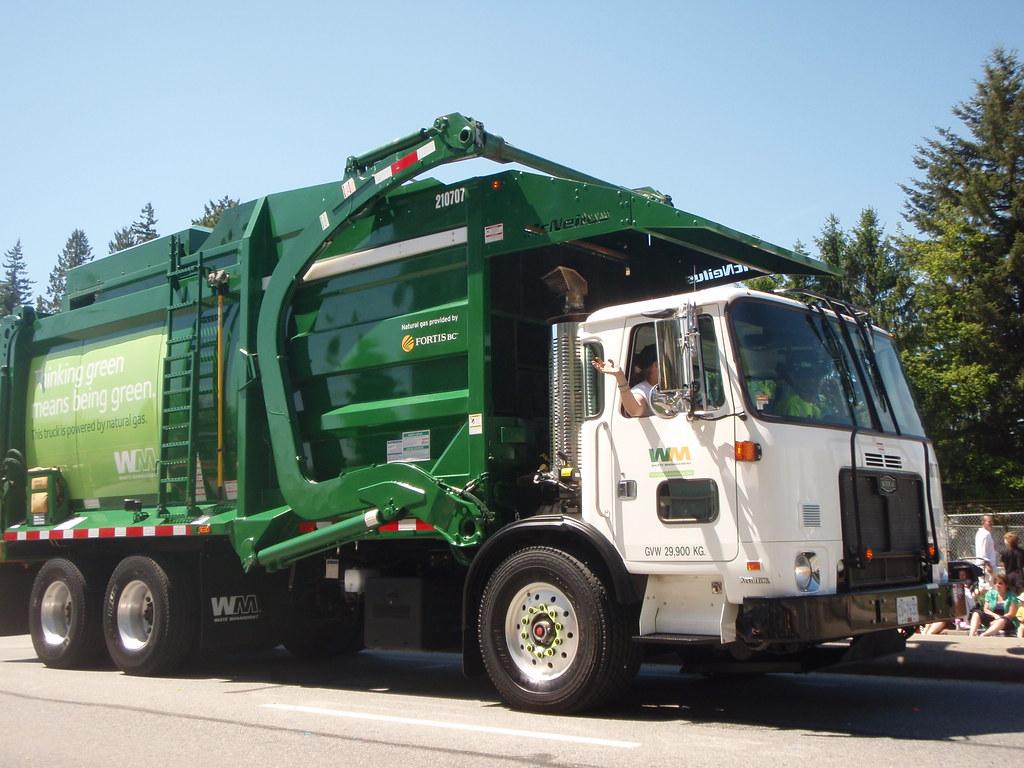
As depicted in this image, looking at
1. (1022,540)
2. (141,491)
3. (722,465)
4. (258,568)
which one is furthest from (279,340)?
(1022,540)

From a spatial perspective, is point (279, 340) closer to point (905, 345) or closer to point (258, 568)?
point (258, 568)

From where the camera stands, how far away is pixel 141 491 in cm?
1084

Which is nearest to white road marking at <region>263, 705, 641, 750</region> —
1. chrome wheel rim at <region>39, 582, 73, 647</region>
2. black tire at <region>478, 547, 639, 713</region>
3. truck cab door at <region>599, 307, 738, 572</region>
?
black tire at <region>478, 547, 639, 713</region>

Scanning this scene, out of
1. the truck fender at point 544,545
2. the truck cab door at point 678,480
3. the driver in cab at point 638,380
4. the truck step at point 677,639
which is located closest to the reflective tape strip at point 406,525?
the truck fender at point 544,545

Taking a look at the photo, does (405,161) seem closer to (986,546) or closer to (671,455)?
(671,455)

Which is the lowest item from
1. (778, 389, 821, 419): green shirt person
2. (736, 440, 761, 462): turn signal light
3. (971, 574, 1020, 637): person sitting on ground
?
(971, 574, 1020, 637): person sitting on ground

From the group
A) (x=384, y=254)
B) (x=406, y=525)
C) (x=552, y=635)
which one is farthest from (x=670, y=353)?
(x=384, y=254)

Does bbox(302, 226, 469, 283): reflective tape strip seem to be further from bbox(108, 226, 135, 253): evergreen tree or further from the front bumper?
bbox(108, 226, 135, 253): evergreen tree

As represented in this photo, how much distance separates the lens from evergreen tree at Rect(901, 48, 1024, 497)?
108ft

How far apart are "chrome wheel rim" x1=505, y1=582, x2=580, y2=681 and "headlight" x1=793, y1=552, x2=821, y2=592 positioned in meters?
1.41

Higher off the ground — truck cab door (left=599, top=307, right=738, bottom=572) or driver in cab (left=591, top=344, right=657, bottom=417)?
driver in cab (left=591, top=344, right=657, bottom=417)

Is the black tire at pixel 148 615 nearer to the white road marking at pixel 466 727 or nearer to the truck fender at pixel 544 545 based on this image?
the white road marking at pixel 466 727

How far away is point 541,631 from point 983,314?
29172 mm

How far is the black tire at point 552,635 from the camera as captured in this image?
267 inches
